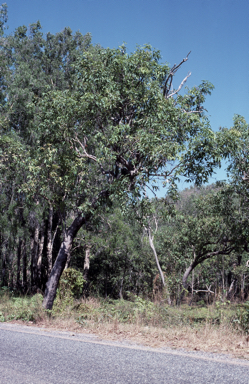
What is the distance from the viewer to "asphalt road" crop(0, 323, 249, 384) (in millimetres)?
3334

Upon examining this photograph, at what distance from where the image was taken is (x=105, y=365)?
12.3 feet

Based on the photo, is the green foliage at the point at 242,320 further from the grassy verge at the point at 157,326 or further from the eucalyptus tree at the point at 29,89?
the eucalyptus tree at the point at 29,89

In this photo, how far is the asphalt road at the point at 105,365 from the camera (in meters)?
3.33

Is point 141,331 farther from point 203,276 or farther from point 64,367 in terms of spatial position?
point 203,276

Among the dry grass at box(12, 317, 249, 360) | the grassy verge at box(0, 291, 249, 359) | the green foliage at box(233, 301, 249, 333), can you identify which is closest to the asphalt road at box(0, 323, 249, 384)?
the dry grass at box(12, 317, 249, 360)

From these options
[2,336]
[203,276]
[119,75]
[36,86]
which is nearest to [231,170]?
[119,75]

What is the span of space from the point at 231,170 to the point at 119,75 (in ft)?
18.1

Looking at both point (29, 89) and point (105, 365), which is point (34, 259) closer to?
point (29, 89)

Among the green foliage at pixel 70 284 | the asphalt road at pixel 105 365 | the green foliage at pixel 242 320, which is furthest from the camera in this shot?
the green foliage at pixel 70 284

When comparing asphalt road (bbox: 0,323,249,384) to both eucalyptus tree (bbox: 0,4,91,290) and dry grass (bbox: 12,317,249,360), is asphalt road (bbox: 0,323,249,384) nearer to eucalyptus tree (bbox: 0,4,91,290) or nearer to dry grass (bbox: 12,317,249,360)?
dry grass (bbox: 12,317,249,360)

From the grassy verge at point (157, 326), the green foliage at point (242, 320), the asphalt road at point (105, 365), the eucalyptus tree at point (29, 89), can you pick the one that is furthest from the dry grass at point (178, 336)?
the eucalyptus tree at point (29, 89)

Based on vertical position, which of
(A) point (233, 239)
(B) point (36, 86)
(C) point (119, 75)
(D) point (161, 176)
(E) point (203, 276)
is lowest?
(E) point (203, 276)

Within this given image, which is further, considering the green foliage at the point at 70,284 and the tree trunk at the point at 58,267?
the green foliage at the point at 70,284

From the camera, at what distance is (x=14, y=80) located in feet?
56.5
